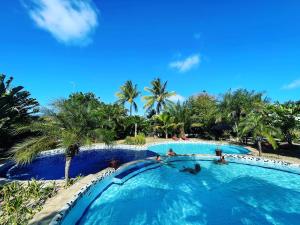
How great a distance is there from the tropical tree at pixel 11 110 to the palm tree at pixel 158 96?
2047 centimetres

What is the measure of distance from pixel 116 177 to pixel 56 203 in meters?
5.87

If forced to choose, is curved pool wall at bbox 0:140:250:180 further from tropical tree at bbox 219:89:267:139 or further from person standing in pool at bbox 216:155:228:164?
person standing in pool at bbox 216:155:228:164

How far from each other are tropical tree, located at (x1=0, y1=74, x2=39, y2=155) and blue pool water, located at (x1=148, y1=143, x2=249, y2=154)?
14.1 metres

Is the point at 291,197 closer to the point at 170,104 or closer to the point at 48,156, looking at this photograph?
the point at 48,156

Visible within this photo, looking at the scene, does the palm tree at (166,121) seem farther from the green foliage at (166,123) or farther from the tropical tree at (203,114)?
the tropical tree at (203,114)

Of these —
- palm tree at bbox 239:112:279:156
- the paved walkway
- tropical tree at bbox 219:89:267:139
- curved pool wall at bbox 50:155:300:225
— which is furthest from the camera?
tropical tree at bbox 219:89:267:139

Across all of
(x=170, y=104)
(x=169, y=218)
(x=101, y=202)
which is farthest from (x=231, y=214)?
(x=170, y=104)

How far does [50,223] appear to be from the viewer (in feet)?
24.1

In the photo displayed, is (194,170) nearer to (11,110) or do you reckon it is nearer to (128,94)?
(11,110)

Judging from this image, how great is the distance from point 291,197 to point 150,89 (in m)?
30.9

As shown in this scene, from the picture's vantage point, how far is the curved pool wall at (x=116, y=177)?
29.2 ft

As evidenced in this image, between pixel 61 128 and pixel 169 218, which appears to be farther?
pixel 61 128

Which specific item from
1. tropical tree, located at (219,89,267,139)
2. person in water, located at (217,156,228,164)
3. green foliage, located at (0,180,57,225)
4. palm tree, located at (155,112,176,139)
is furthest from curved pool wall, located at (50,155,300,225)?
palm tree, located at (155,112,176,139)

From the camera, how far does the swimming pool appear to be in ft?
85.6
